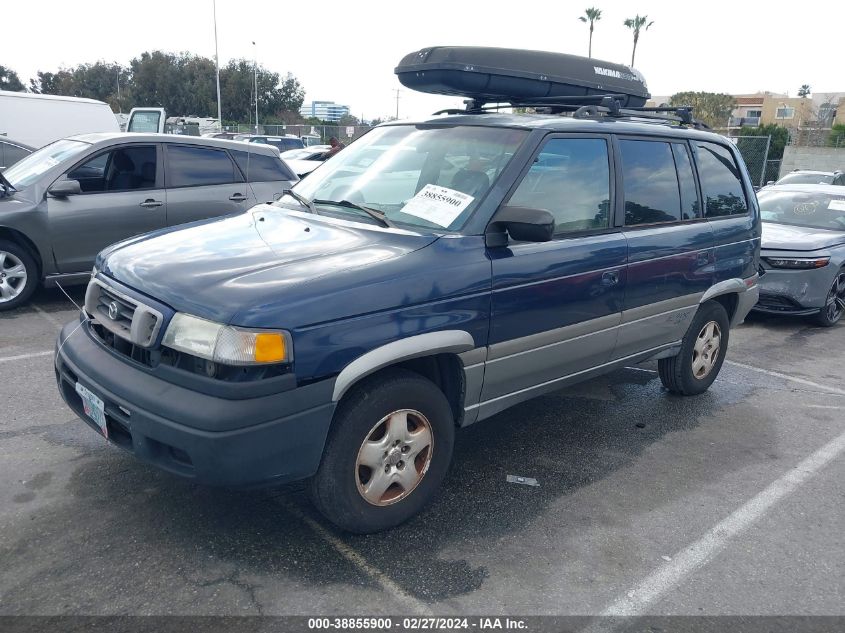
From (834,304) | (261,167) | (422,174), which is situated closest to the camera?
(422,174)

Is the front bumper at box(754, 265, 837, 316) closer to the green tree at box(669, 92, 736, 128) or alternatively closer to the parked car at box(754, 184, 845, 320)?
the parked car at box(754, 184, 845, 320)

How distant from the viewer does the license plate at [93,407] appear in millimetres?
3056

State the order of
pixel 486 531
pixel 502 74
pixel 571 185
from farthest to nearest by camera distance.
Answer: pixel 502 74
pixel 571 185
pixel 486 531

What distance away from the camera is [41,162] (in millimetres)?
7270

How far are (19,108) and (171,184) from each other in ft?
25.7

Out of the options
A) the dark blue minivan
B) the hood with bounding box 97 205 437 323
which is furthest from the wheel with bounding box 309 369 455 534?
the hood with bounding box 97 205 437 323

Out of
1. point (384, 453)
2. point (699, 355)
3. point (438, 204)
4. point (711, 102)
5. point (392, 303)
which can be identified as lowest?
point (699, 355)

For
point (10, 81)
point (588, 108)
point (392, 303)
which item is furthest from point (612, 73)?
point (10, 81)

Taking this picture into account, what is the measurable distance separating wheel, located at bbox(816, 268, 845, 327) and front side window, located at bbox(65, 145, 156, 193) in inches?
295

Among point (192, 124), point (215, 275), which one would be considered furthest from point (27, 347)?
point (192, 124)

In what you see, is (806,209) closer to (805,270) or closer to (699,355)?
(805,270)

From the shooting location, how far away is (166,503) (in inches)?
134

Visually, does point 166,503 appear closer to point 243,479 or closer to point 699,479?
point 243,479

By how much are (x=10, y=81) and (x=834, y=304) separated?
245ft
